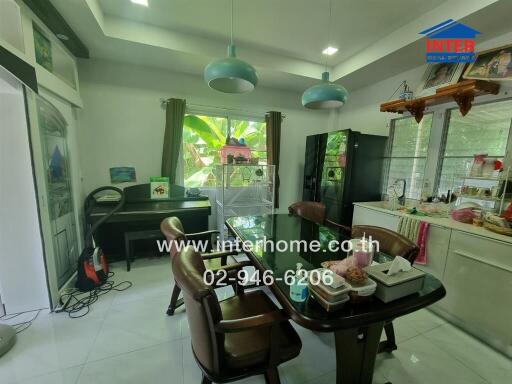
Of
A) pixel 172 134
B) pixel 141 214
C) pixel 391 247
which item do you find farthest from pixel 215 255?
pixel 172 134

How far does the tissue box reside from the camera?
96 cm

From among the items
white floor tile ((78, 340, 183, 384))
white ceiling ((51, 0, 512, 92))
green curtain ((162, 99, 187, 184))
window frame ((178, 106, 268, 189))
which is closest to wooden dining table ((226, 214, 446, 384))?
white floor tile ((78, 340, 183, 384))

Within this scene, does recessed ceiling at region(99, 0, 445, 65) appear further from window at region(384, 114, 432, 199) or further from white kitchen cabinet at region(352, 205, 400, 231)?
white kitchen cabinet at region(352, 205, 400, 231)

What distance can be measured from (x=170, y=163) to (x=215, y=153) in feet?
2.39

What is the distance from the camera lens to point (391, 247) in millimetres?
1541

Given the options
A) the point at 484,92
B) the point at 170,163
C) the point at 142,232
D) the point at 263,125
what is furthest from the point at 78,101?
the point at 484,92

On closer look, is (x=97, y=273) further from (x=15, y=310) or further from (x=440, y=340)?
(x=440, y=340)

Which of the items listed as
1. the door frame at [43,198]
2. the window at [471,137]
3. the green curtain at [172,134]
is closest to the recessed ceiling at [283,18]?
the green curtain at [172,134]

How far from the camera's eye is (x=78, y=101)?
251cm

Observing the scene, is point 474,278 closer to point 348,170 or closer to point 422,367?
point 422,367

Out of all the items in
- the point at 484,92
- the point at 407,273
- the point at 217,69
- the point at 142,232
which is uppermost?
the point at 484,92

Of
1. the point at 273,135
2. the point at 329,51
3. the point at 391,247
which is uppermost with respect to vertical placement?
the point at 329,51

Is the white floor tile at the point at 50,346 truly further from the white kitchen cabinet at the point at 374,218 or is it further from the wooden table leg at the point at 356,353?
the white kitchen cabinet at the point at 374,218

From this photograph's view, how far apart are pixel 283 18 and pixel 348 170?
1.89 meters
